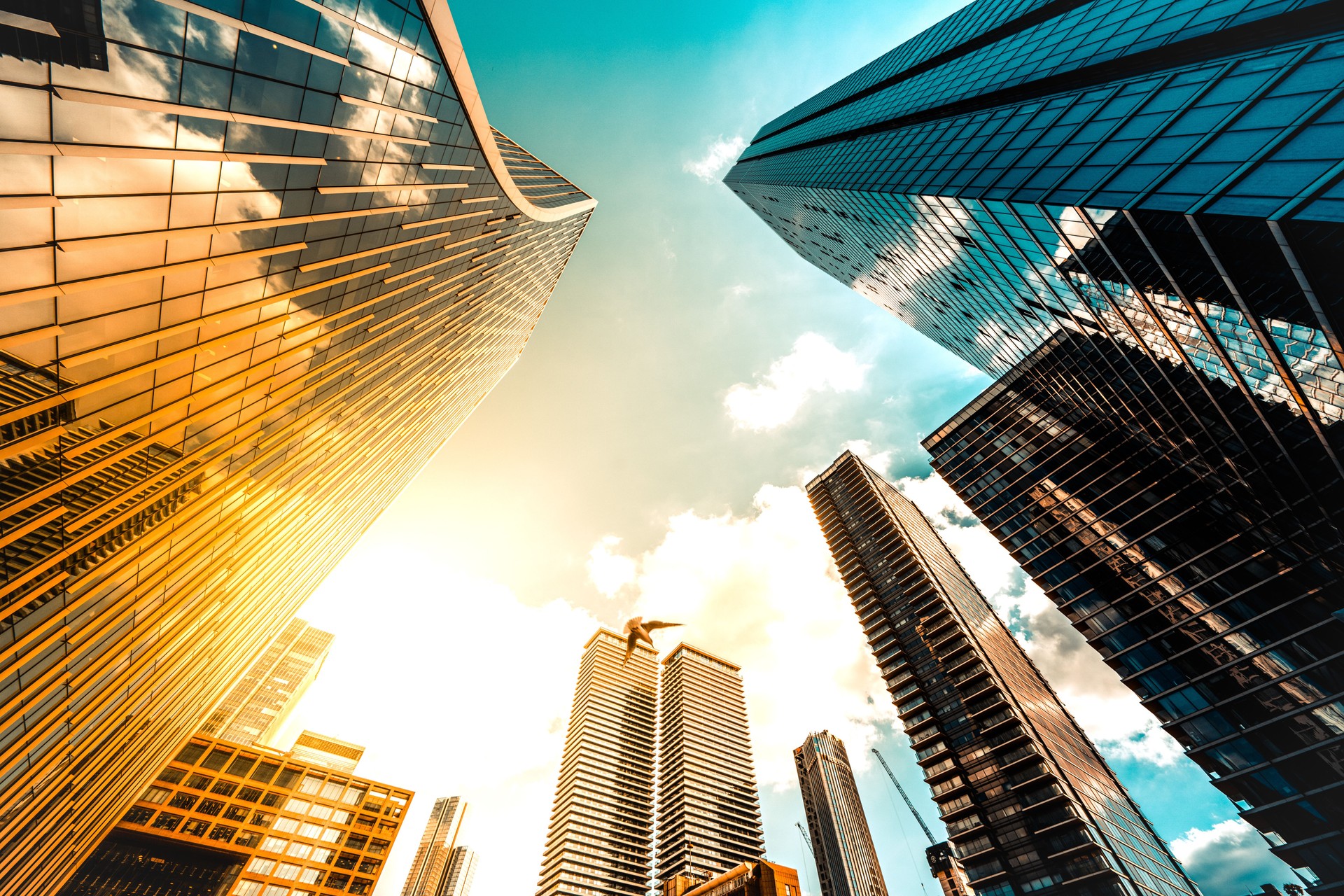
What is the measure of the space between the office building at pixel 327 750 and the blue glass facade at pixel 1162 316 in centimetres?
10991

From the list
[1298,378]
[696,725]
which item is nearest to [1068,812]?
[1298,378]

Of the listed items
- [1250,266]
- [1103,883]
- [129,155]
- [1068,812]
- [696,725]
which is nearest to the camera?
[129,155]

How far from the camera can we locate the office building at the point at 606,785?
10725 cm

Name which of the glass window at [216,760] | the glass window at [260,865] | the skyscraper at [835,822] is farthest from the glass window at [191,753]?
the skyscraper at [835,822]

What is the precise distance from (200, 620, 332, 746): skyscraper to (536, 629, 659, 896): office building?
6982 centimetres

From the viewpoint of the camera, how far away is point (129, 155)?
13516 millimetres

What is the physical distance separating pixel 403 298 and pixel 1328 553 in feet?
209

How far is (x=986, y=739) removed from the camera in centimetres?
6025

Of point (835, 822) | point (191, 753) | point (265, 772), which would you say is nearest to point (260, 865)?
point (265, 772)

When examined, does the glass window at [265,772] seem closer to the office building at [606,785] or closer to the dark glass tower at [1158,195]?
the office building at [606,785]

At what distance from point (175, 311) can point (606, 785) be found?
441 ft

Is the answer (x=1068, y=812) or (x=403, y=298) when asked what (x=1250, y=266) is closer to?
(x=403, y=298)

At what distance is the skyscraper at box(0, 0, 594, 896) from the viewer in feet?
42.3

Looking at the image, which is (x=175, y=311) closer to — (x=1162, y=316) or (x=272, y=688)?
(x=1162, y=316)
